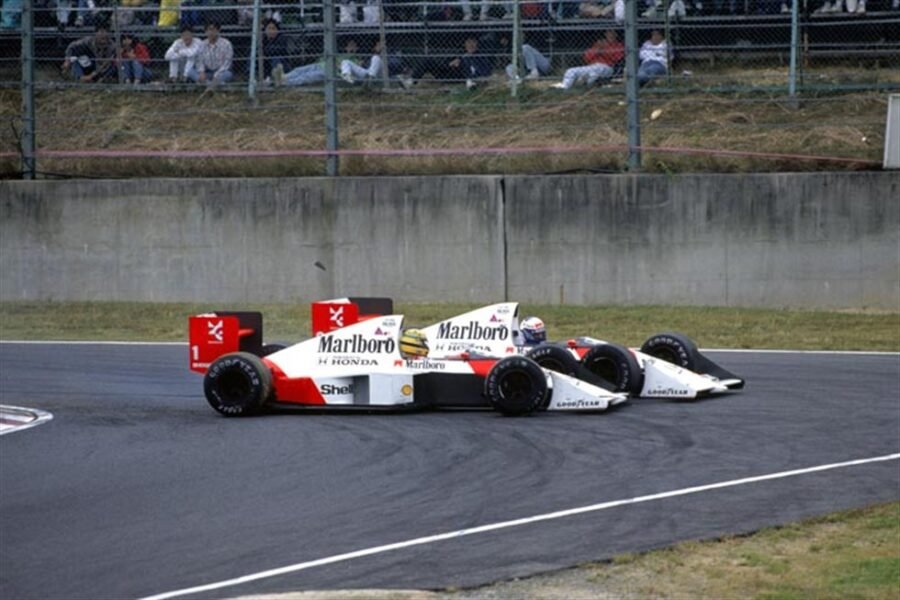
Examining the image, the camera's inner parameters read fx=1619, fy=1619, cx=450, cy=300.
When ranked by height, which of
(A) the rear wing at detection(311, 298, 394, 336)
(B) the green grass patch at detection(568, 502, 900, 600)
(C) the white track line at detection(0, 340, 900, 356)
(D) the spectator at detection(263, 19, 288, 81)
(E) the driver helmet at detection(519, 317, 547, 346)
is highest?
(D) the spectator at detection(263, 19, 288, 81)

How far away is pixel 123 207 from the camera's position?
68.1 ft

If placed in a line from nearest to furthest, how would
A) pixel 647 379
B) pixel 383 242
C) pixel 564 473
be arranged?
1. pixel 564 473
2. pixel 647 379
3. pixel 383 242

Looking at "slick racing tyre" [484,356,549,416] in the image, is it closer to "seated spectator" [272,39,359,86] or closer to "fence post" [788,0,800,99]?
"seated spectator" [272,39,359,86]

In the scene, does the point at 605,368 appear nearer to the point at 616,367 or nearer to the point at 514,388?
the point at 616,367

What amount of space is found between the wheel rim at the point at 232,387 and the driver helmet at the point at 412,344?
1.29m

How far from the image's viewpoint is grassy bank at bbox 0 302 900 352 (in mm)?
17484

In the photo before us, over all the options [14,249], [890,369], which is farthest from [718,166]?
[14,249]

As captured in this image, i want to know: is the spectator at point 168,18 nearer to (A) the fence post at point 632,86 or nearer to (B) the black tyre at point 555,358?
(A) the fence post at point 632,86

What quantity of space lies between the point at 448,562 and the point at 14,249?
14.1 metres

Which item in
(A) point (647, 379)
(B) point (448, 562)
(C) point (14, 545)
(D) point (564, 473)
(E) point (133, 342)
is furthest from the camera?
(E) point (133, 342)

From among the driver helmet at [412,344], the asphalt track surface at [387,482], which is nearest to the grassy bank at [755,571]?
the asphalt track surface at [387,482]

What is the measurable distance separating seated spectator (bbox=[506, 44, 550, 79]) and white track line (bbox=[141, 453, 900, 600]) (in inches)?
441

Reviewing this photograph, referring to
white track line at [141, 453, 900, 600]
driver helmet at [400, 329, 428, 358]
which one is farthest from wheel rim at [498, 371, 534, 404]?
white track line at [141, 453, 900, 600]

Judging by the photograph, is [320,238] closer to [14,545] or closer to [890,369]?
[890,369]
